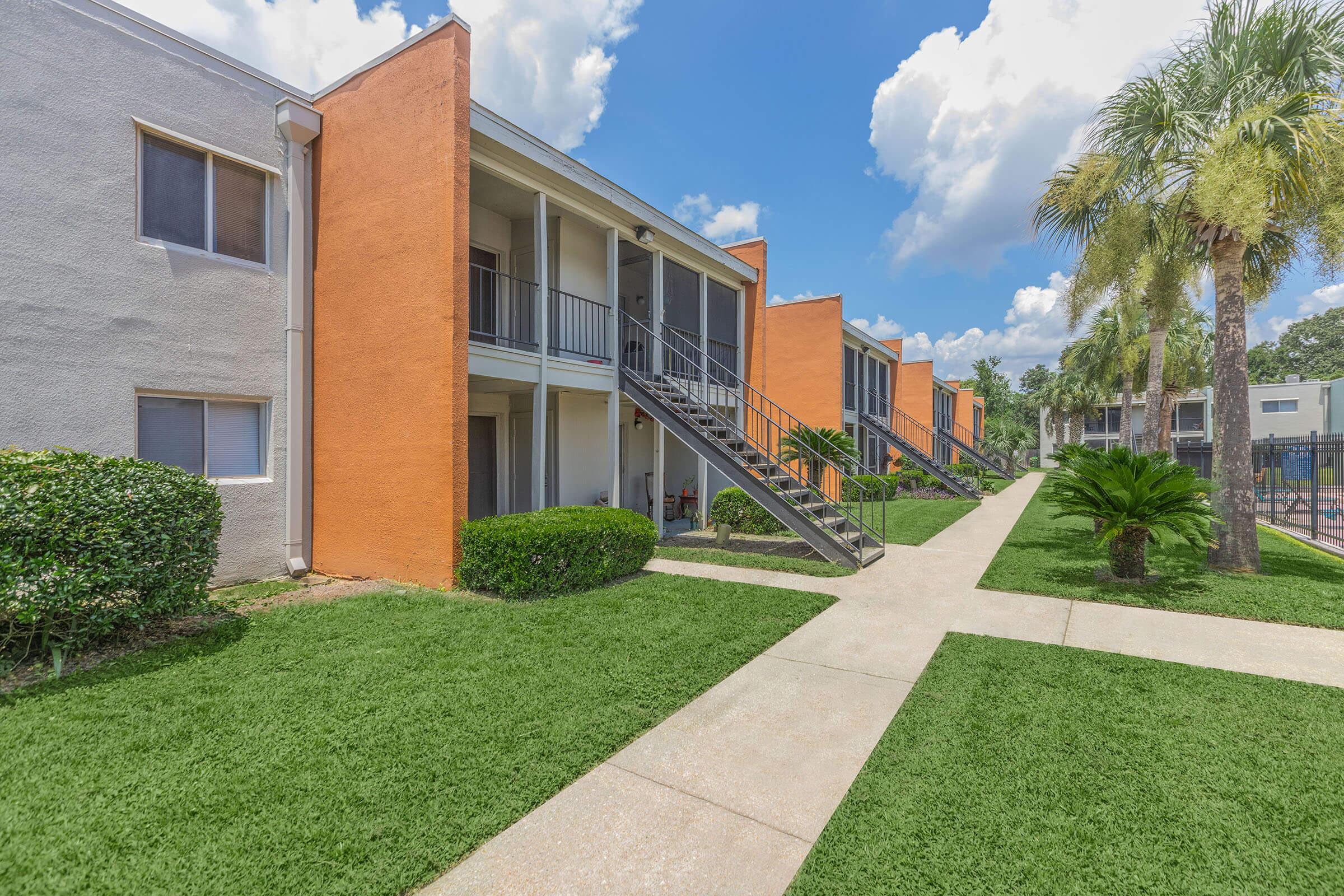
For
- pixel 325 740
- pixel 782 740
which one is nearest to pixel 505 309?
pixel 325 740

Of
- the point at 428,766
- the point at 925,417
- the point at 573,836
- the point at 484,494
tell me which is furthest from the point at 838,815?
the point at 925,417

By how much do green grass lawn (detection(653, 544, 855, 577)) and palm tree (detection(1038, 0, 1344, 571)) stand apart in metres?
5.15

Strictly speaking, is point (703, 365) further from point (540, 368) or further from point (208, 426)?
point (208, 426)

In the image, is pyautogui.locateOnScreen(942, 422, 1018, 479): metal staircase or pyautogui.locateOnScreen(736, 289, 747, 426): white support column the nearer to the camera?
pyautogui.locateOnScreen(736, 289, 747, 426): white support column

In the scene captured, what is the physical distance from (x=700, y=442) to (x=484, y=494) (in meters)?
4.18

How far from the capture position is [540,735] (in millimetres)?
3432

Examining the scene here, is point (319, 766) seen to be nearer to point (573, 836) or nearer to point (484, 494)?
point (573, 836)

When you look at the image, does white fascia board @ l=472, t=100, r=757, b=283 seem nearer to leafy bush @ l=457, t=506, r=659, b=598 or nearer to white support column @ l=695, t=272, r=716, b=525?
white support column @ l=695, t=272, r=716, b=525

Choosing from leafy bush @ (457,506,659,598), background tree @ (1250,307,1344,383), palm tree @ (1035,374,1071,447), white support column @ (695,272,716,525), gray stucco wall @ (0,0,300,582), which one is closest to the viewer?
gray stucco wall @ (0,0,300,582)

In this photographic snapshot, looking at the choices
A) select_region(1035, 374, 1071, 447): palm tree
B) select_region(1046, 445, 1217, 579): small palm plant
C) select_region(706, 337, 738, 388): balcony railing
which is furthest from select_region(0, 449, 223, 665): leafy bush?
select_region(1035, 374, 1071, 447): palm tree

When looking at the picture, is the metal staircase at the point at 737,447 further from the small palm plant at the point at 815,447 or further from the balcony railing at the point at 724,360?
the balcony railing at the point at 724,360

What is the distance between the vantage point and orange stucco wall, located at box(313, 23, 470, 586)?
6.57m

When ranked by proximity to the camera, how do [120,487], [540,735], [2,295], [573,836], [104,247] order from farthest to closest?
[104,247], [2,295], [120,487], [540,735], [573,836]

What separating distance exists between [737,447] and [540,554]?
4.50m
